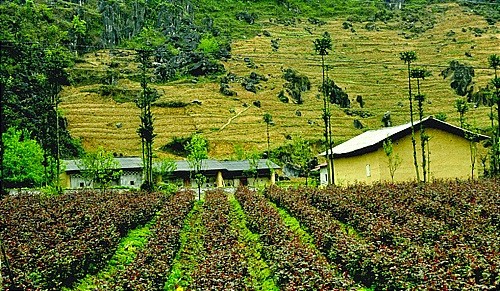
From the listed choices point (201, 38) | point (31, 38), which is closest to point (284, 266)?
point (31, 38)

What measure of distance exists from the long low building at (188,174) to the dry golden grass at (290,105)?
15990mm

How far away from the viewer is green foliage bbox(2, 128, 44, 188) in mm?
51531

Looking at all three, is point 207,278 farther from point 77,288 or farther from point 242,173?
point 242,173

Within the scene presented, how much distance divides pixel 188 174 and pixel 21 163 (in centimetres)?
1651

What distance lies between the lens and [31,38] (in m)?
91.8

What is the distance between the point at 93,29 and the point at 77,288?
439ft

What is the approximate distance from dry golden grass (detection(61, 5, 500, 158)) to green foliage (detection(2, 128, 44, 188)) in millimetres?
25633

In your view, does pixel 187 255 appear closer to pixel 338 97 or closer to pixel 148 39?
pixel 338 97

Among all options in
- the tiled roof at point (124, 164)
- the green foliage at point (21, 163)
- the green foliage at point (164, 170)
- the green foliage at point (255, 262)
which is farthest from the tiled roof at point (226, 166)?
the green foliage at point (255, 262)

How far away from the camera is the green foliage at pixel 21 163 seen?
5153cm

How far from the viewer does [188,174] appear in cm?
6059

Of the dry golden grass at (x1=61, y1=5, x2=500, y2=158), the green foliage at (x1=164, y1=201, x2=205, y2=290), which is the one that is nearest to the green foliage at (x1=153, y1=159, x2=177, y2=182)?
the dry golden grass at (x1=61, y1=5, x2=500, y2=158)

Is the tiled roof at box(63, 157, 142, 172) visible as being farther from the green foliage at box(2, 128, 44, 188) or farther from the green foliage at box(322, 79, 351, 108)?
the green foliage at box(322, 79, 351, 108)

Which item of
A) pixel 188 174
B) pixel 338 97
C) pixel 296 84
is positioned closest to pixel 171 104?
pixel 296 84
